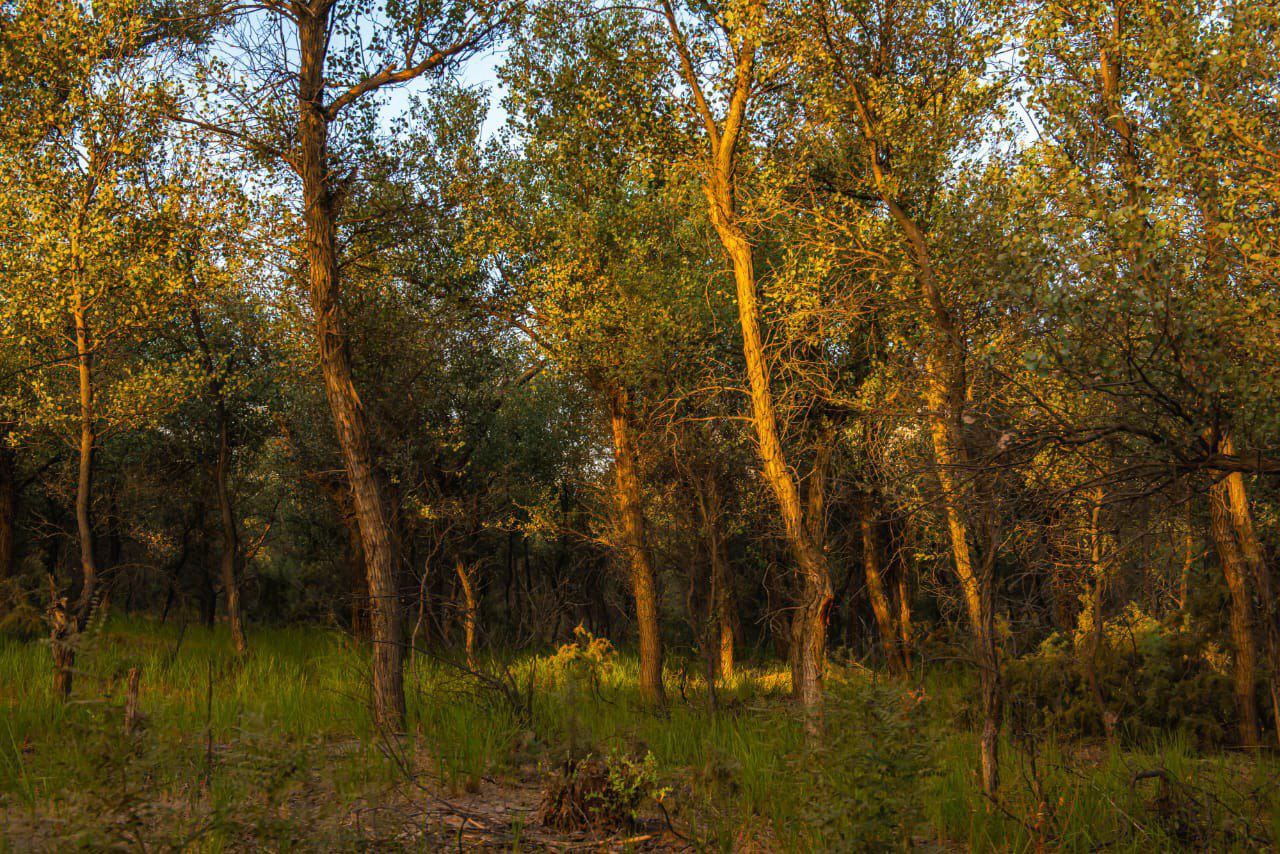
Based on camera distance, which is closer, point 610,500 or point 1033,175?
point 1033,175

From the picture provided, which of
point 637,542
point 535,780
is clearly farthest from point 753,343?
point 637,542

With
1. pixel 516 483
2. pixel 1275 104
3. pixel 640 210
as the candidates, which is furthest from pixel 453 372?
pixel 1275 104

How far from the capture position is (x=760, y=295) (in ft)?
56.5

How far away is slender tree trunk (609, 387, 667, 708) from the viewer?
16062mm

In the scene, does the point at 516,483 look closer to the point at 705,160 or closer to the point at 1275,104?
the point at 705,160

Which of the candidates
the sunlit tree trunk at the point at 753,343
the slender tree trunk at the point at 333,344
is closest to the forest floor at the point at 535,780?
the slender tree trunk at the point at 333,344

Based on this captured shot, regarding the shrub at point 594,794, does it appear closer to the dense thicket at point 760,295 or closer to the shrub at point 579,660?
the dense thicket at point 760,295

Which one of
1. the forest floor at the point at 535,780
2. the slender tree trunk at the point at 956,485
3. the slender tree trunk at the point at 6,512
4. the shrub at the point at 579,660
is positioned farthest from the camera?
the slender tree trunk at the point at 6,512

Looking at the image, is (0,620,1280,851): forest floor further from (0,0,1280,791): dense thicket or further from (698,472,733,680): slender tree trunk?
(698,472,733,680): slender tree trunk

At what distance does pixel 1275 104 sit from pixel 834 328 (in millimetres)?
5228

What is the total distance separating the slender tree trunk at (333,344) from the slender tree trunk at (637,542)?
6.94 metres

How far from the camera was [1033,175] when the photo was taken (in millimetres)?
8578

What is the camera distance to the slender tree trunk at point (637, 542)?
16062 millimetres

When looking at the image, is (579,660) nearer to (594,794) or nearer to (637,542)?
(637,542)
